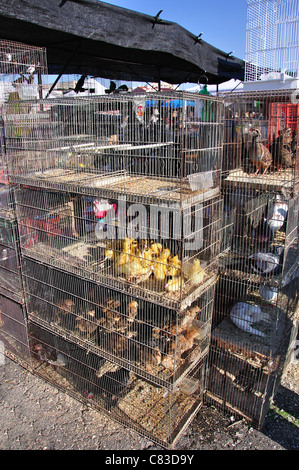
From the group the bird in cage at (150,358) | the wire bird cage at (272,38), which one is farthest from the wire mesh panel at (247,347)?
the wire bird cage at (272,38)

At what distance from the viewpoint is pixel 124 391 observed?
3.51 metres

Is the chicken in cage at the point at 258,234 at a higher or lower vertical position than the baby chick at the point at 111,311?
higher

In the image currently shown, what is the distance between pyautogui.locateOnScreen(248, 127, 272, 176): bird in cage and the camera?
338 centimetres

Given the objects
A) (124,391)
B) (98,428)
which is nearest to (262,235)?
(124,391)

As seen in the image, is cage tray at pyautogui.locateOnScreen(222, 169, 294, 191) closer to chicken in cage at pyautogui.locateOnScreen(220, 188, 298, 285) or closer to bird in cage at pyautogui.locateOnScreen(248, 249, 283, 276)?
chicken in cage at pyautogui.locateOnScreen(220, 188, 298, 285)

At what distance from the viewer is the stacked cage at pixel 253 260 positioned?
3.26m

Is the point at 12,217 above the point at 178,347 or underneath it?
above

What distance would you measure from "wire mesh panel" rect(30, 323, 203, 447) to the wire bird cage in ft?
12.0

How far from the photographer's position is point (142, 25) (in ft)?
16.6

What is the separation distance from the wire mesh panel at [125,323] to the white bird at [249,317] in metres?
0.33

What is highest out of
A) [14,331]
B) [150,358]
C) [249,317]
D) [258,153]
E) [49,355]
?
[258,153]

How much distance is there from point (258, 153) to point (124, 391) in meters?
2.77

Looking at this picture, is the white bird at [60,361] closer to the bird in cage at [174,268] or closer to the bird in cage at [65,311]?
the bird in cage at [65,311]

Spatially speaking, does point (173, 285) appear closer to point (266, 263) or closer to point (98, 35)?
point (266, 263)
